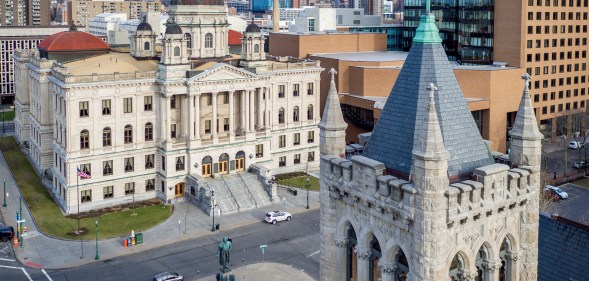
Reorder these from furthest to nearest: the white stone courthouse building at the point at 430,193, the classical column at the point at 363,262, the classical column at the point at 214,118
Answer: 1. the classical column at the point at 214,118
2. the classical column at the point at 363,262
3. the white stone courthouse building at the point at 430,193

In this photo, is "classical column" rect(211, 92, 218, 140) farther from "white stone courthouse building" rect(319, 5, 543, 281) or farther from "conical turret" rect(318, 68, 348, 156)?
"white stone courthouse building" rect(319, 5, 543, 281)

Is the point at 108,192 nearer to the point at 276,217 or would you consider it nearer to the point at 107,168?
the point at 107,168

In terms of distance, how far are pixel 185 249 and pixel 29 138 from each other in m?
52.5

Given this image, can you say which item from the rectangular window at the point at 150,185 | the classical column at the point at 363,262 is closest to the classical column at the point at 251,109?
the rectangular window at the point at 150,185

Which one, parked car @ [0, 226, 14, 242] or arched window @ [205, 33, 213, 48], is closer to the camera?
parked car @ [0, 226, 14, 242]

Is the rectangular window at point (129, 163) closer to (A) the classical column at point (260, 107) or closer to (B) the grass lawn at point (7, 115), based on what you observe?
(A) the classical column at point (260, 107)

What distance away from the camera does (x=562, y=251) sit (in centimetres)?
2656

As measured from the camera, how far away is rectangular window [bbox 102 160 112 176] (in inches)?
3280

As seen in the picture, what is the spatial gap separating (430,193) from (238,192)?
69.0 metres

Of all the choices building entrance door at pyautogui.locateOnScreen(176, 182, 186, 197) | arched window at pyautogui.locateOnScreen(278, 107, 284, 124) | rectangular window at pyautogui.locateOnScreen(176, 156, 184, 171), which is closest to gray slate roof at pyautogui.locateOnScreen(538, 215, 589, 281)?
rectangular window at pyautogui.locateOnScreen(176, 156, 184, 171)

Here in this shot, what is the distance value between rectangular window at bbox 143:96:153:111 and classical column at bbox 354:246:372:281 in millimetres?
69233

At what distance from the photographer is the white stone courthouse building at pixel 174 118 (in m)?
82.1

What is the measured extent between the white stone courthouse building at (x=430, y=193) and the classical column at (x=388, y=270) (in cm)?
4

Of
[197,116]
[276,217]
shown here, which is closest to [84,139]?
[197,116]
